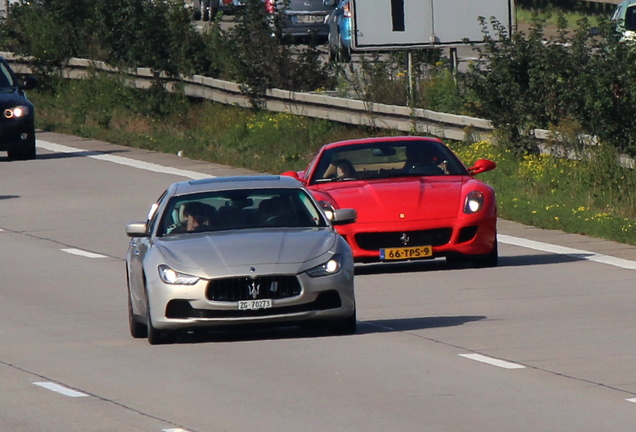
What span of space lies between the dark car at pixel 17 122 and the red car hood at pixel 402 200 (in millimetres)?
13163

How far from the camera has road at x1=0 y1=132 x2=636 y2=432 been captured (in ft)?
30.5

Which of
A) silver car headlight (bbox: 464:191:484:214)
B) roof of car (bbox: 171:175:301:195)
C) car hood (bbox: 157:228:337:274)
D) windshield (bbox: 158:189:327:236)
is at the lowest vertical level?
silver car headlight (bbox: 464:191:484:214)

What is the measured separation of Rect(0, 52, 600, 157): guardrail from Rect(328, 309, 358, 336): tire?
38.0 ft

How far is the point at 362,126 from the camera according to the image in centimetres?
2856

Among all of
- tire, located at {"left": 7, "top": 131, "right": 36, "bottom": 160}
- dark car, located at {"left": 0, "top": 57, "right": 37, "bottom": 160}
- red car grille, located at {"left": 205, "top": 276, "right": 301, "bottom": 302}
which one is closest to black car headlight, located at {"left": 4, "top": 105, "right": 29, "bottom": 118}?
dark car, located at {"left": 0, "top": 57, "right": 37, "bottom": 160}

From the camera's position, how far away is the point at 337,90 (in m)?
31.0

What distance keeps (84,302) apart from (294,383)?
5169 millimetres

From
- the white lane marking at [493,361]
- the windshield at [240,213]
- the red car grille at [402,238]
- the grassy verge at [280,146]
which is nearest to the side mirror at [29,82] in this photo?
the grassy verge at [280,146]

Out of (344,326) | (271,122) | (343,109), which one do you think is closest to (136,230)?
(344,326)

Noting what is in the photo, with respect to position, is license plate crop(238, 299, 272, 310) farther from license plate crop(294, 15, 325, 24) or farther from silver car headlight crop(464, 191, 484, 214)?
license plate crop(294, 15, 325, 24)

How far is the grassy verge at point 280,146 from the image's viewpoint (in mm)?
20938

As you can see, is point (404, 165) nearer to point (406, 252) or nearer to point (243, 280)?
→ point (406, 252)

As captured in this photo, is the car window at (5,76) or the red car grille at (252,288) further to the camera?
the car window at (5,76)

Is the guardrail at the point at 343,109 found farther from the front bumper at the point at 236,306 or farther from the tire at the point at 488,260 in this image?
the front bumper at the point at 236,306
